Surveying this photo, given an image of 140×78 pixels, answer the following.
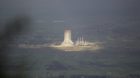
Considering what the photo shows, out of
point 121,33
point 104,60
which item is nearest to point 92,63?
point 104,60

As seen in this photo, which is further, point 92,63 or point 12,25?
point 92,63

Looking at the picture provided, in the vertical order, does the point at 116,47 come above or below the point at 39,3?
below

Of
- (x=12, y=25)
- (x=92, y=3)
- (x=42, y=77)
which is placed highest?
(x=92, y=3)

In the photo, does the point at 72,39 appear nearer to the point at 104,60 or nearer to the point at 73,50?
the point at 73,50

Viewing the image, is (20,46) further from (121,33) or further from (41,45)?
(121,33)

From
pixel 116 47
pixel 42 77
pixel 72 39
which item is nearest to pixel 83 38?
pixel 72 39

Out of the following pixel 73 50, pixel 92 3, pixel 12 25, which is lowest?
pixel 73 50

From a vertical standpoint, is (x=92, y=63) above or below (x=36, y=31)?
below

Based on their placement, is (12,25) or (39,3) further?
(39,3)
